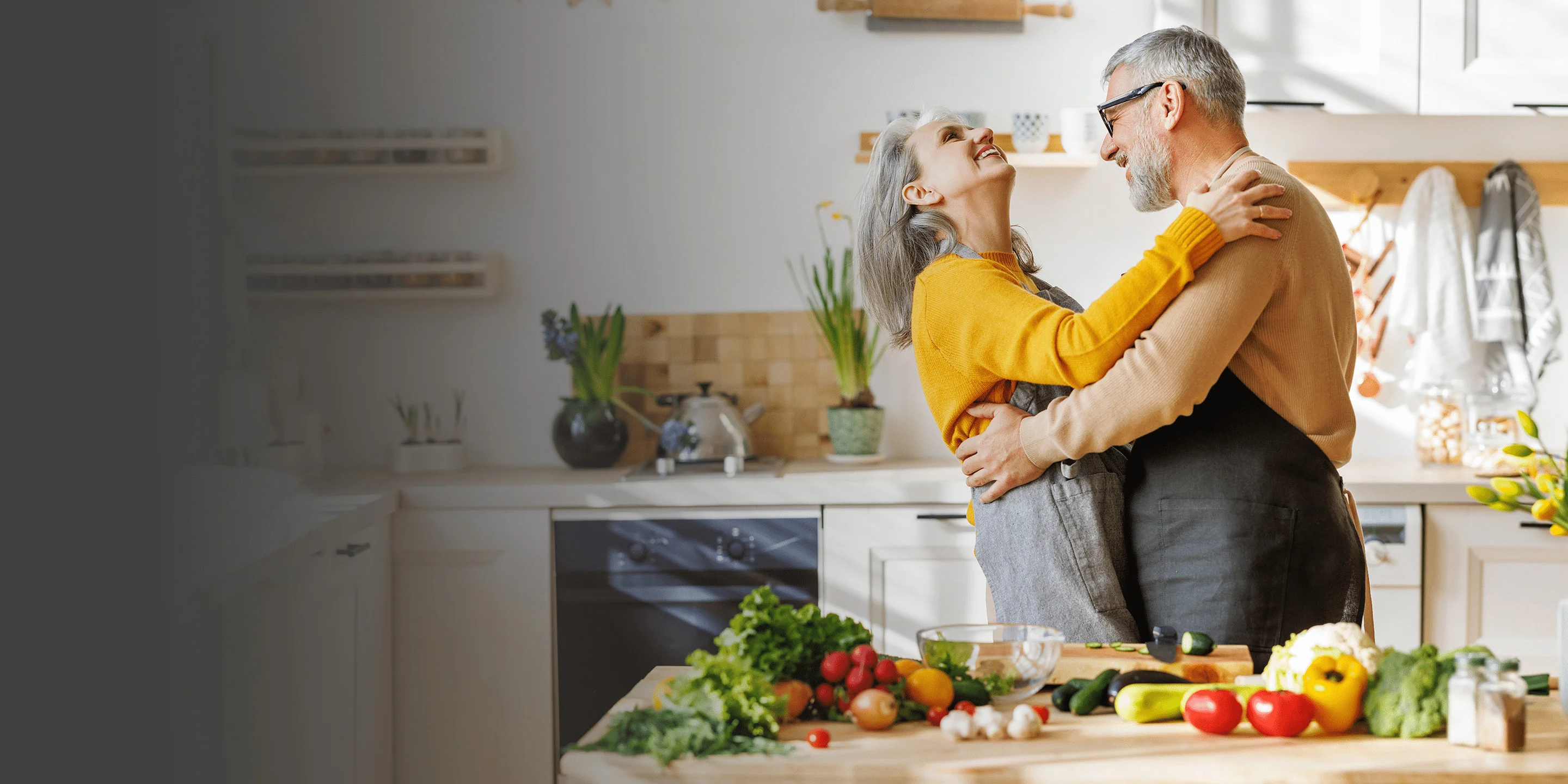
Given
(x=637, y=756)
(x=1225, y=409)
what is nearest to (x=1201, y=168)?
(x=1225, y=409)

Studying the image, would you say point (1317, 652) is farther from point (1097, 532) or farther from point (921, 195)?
point (921, 195)

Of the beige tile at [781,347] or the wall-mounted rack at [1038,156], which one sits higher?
the wall-mounted rack at [1038,156]

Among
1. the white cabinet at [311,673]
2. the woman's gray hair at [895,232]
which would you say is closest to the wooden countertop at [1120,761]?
the woman's gray hair at [895,232]

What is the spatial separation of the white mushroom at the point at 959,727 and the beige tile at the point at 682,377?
2.34 meters

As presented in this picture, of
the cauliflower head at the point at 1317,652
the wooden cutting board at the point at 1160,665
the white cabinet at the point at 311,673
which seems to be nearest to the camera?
→ the cauliflower head at the point at 1317,652

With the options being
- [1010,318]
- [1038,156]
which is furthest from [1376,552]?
[1010,318]

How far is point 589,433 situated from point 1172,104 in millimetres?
1953

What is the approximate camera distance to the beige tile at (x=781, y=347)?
11.1ft

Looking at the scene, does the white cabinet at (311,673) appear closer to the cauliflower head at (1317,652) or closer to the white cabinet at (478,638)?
the white cabinet at (478,638)

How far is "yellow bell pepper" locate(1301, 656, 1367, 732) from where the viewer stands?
1.07 meters

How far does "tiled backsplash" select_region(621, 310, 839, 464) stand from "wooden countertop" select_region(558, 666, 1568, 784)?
7.46 ft

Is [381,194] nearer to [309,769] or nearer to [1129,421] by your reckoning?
[309,769]

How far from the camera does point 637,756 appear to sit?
1062mm

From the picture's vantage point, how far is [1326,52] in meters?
2.89
